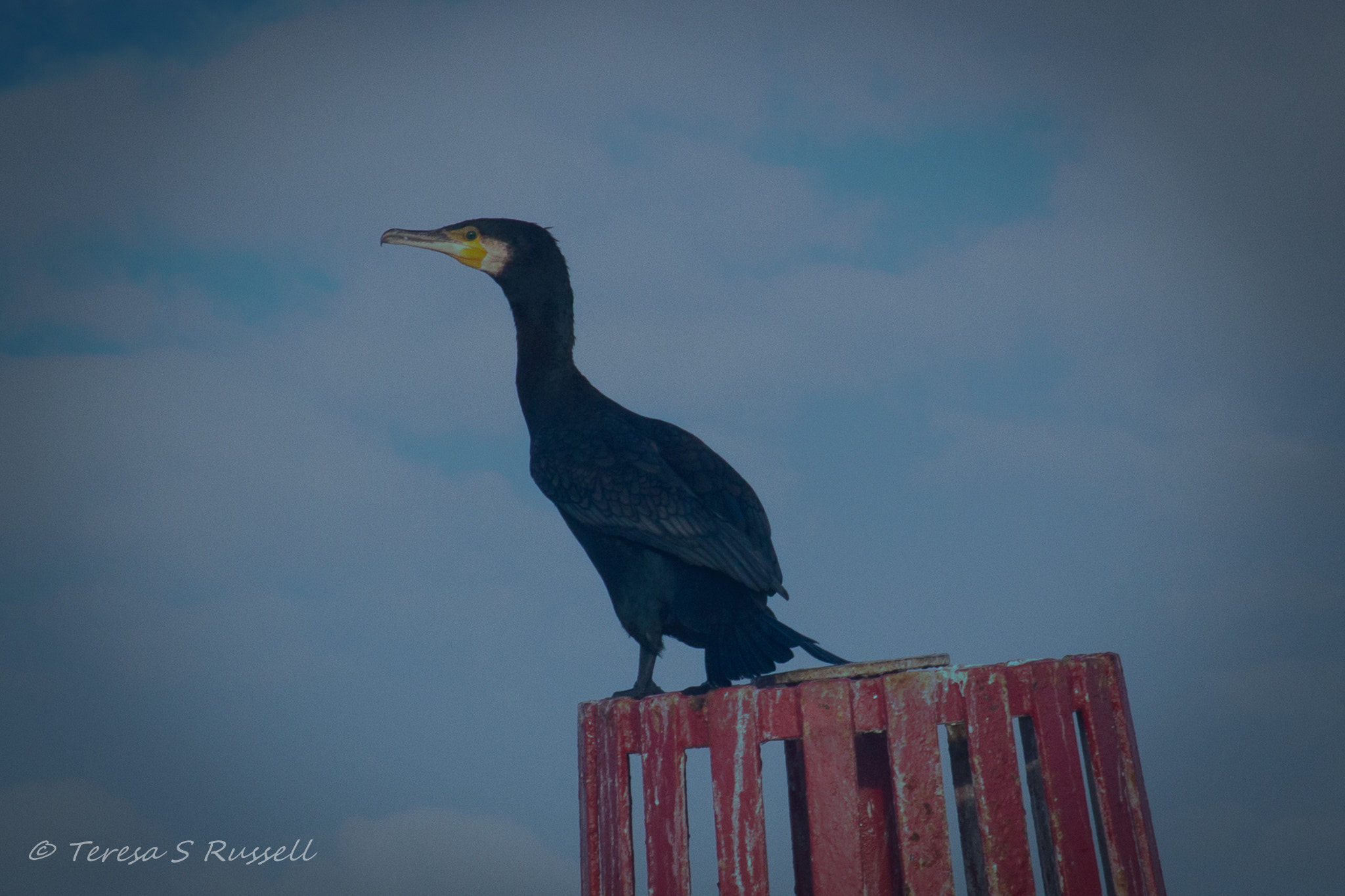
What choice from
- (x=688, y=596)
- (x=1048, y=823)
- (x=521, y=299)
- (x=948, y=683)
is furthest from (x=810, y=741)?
(x=521, y=299)

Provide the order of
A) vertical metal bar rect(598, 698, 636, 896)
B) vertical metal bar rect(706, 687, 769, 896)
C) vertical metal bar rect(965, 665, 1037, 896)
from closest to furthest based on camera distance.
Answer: vertical metal bar rect(965, 665, 1037, 896)
vertical metal bar rect(706, 687, 769, 896)
vertical metal bar rect(598, 698, 636, 896)

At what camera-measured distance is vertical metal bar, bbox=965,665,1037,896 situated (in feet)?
7.39

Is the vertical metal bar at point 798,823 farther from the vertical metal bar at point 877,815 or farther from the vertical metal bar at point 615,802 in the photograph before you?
the vertical metal bar at point 615,802

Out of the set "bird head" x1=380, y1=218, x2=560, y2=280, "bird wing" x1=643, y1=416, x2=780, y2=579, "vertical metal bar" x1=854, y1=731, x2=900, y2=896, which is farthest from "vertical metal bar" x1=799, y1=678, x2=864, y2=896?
"bird head" x1=380, y1=218, x2=560, y2=280

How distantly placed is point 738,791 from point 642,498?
1289 millimetres

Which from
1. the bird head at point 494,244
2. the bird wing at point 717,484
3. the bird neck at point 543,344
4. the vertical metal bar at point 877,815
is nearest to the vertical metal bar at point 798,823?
the vertical metal bar at point 877,815

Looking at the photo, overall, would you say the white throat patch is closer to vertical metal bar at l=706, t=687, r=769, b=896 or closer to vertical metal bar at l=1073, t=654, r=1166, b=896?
vertical metal bar at l=706, t=687, r=769, b=896

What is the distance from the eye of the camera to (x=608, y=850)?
8.60 feet

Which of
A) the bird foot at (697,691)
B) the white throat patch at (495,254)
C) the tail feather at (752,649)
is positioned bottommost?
the bird foot at (697,691)

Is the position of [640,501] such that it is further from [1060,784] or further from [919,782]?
[1060,784]

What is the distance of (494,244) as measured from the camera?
14.1 ft

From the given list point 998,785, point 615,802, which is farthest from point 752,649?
point 998,785

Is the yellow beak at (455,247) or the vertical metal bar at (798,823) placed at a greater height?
the yellow beak at (455,247)

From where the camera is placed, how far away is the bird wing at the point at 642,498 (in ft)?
11.0
